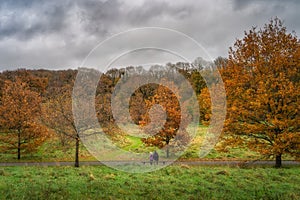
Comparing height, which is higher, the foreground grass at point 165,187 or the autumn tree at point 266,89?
the autumn tree at point 266,89

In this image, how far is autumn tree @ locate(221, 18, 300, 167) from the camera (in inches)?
842

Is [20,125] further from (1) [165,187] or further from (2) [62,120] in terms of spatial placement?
(1) [165,187]

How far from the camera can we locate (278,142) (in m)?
21.4

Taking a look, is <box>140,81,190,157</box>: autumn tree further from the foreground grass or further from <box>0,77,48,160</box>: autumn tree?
<box>0,77,48,160</box>: autumn tree

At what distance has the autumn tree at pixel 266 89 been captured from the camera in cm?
2138

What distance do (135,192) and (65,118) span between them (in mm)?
16660

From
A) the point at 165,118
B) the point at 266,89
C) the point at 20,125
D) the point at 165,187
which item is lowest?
the point at 165,187

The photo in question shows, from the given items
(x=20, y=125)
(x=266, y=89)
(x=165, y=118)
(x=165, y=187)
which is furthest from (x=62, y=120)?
(x=266, y=89)

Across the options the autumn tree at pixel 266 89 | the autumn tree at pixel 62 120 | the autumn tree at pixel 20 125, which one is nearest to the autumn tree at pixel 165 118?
the autumn tree at pixel 62 120

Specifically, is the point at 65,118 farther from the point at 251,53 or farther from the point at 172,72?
the point at 251,53

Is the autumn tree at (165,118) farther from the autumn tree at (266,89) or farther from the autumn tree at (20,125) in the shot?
the autumn tree at (20,125)

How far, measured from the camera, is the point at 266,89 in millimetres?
22016

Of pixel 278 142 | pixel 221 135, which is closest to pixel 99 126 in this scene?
pixel 221 135

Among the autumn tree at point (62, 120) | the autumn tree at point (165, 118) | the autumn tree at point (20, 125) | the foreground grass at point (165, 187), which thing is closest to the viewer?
the foreground grass at point (165, 187)
